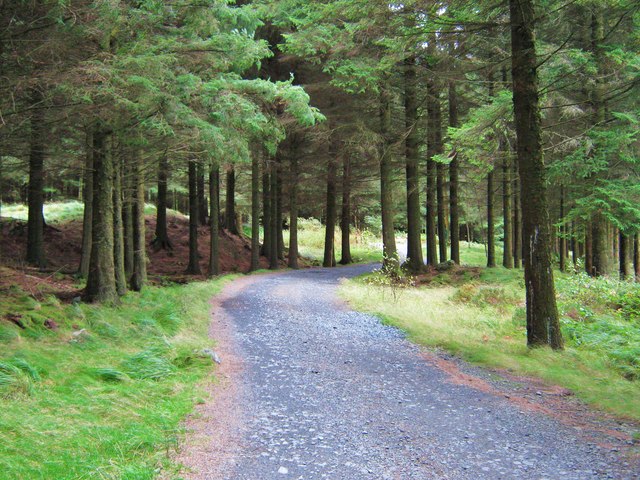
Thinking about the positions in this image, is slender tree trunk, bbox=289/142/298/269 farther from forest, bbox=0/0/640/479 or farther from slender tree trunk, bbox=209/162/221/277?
slender tree trunk, bbox=209/162/221/277

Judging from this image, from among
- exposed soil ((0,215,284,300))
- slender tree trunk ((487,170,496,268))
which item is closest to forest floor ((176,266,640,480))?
exposed soil ((0,215,284,300))

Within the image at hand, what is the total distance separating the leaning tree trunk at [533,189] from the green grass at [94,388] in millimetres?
5176

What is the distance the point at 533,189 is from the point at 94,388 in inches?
265

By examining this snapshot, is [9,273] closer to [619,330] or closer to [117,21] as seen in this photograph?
[117,21]

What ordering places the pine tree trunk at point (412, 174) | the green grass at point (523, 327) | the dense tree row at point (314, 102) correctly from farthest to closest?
the pine tree trunk at point (412, 174), the dense tree row at point (314, 102), the green grass at point (523, 327)

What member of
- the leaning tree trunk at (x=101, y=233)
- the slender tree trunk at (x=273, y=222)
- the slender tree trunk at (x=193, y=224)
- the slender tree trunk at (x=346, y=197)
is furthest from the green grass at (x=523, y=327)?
the slender tree trunk at (x=346, y=197)

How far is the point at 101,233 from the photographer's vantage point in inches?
353

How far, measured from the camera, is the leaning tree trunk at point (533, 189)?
7.20m

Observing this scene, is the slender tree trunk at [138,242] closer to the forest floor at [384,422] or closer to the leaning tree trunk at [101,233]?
the leaning tree trunk at [101,233]

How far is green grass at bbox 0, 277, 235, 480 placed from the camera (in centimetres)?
349

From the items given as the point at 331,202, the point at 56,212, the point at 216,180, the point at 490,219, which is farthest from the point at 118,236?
the point at 56,212

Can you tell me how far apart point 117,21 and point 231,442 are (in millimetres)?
6351

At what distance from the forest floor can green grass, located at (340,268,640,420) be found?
0.44 m

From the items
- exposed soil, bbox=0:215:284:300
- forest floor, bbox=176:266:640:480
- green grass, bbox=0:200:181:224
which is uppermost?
green grass, bbox=0:200:181:224
